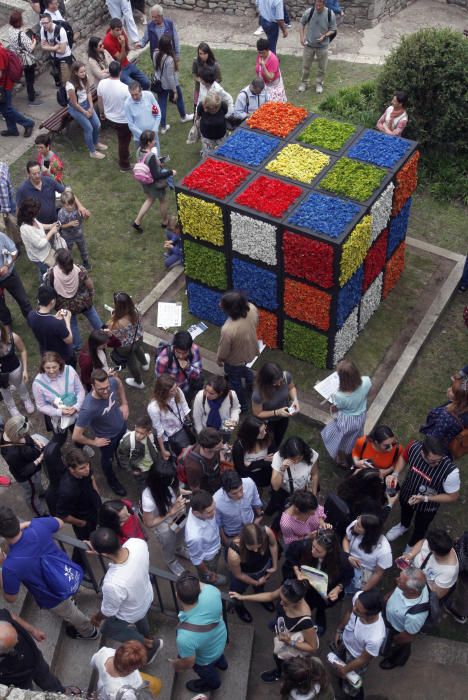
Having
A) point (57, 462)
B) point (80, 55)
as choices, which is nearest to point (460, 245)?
point (57, 462)

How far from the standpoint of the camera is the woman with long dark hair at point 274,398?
7.39 meters

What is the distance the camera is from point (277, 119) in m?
9.58

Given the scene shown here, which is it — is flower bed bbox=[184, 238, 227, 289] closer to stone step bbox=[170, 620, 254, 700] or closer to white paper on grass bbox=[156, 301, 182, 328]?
white paper on grass bbox=[156, 301, 182, 328]

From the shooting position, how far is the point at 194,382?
8086 mm

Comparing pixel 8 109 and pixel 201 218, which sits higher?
pixel 201 218

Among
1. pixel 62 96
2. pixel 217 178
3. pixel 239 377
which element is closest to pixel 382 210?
pixel 217 178

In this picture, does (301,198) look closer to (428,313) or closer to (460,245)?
(428,313)

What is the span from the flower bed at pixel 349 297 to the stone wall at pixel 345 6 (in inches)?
343

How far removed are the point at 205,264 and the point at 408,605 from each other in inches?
193

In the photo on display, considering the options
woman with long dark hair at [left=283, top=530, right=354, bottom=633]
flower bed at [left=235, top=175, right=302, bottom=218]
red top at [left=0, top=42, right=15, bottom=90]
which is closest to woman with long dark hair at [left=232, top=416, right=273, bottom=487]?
woman with long dark hair at [left=283, top=530, right=354, bottom=633]

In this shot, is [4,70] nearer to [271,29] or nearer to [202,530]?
[271,29]

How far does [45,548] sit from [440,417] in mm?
3860

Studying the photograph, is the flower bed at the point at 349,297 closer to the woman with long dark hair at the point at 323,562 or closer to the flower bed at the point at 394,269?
the flower bed at the point at 394,269

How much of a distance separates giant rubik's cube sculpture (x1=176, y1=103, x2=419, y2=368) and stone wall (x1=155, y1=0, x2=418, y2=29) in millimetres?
6916
